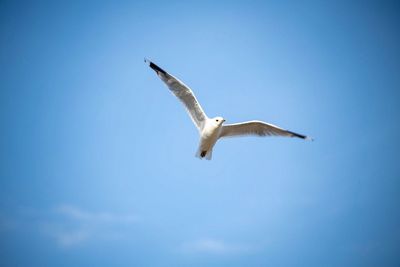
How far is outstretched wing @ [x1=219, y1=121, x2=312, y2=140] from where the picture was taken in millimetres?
12008

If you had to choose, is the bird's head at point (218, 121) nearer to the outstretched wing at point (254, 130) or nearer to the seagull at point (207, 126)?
the seagull at point (207, 126)

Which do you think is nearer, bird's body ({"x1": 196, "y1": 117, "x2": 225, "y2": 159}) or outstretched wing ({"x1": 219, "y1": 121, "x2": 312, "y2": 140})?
bird's body ({"x1": 196, "y1": 117, "x2": 225, "y2": 159})

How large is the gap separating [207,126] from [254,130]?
145 centimetres

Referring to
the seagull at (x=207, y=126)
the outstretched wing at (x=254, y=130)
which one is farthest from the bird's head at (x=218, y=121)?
the outstretched wing at (x=254, y=130)

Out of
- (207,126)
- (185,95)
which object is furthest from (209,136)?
(185,95)

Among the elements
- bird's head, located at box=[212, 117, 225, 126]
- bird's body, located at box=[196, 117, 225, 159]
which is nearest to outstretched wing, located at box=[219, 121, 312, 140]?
bird's body, located at box=[196, 117, 225, 159]

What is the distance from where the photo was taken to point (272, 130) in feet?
40.2

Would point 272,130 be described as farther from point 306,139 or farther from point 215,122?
point 215,122

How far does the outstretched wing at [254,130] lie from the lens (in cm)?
1201

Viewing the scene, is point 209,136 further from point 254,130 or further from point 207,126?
point 254,130

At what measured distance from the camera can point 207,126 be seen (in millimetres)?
11617

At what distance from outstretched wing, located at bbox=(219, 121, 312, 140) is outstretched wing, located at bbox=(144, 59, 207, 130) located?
689 mm

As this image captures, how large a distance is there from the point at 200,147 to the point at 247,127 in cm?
142

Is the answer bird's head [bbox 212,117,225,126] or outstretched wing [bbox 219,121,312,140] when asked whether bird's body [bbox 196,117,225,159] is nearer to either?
bird's head [bbox 212,117,225,126]
